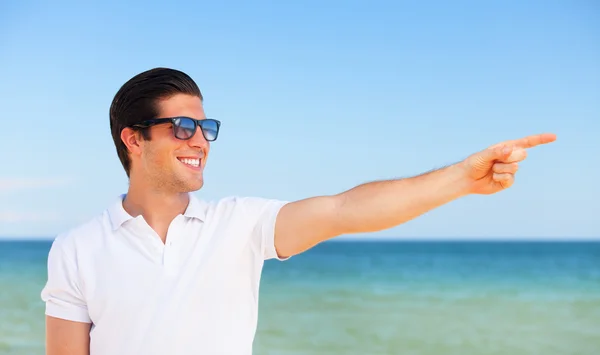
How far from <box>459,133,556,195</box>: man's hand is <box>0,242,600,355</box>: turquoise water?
869cm

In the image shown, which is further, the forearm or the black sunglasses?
the black sunglasses

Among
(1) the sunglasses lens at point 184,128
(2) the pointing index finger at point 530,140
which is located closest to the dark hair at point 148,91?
(1) the sunglasses lens at point 184,128

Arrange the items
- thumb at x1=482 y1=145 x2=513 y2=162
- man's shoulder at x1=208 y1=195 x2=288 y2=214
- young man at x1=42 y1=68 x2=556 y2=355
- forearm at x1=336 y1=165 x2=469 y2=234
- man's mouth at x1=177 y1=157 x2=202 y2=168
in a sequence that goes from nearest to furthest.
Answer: thumb at x1=482 y1=145 x2=513 y2=162, forearm at x1=336 y1=165 x2=469 y2=234, young man at x1=42 y1=68 x2=556 y2=355, man's shoulder at x1=208 y1=195 x2=288 y2=214, man's mouth at x1=177 y1=157 x2=202 y2=168

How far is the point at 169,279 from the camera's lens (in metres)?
2.39

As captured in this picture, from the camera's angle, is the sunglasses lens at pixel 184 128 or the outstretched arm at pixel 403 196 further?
the sunglasses lens at pixel 184 128

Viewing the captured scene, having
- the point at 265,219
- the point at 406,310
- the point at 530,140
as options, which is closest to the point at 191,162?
the point at 265,219

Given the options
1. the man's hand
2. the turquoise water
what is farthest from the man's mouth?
the turquoise water

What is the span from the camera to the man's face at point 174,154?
2559mm

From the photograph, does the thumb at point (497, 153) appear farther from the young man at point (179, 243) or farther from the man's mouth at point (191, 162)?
the man's mouth at point (191, 162)

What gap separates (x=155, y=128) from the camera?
263cm

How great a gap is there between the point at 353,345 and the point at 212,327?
9135 millimetres

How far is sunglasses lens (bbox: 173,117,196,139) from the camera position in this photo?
8.45ft

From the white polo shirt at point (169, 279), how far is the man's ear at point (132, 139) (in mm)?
280

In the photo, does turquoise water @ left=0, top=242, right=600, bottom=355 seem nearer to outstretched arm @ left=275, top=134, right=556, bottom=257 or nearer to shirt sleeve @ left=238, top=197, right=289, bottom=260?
shirt sleeve @ left=238, top=197, right=289, bottom=260
